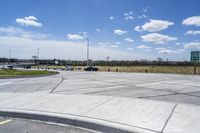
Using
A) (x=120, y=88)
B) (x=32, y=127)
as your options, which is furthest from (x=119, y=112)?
(x=120, y=88)

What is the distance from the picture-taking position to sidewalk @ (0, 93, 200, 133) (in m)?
6.04

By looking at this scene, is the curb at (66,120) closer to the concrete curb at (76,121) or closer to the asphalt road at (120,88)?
the concrete curb at (76,121)

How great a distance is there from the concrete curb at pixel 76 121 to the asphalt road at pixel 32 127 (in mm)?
262

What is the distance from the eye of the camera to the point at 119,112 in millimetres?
7504

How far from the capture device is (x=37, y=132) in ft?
19.5

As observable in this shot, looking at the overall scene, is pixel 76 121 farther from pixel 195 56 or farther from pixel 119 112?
pixel 195 56

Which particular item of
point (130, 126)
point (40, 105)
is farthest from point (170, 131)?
point (40, 105)

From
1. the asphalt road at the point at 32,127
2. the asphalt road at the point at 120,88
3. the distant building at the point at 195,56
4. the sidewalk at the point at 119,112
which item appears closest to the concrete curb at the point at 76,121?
the sidewalk at the point at 119,112

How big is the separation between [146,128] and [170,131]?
22.9 inches

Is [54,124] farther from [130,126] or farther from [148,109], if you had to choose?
[148,109]

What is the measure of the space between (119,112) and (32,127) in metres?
2.73

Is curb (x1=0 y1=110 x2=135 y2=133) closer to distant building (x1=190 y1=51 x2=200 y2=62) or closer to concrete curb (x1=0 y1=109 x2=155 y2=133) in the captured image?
concrete curb (x1=0 y1=109 x2=155 y2=133)

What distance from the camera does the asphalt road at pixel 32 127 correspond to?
20.0ft

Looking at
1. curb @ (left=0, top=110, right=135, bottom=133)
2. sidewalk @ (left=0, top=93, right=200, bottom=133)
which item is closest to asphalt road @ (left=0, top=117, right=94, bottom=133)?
curb @ (left=0, top=110, right=135, bottom=133)
